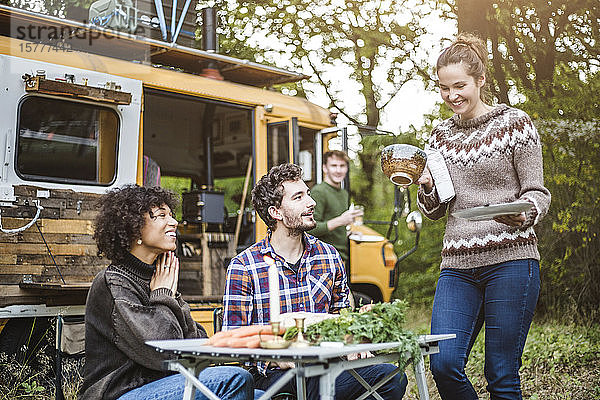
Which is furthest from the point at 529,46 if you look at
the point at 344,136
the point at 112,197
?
the point at 112,197

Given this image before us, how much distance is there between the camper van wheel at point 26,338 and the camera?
4723 mm

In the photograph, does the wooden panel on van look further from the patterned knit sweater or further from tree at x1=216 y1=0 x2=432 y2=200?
tree at x1=216 y1=0 x2=432 y2=200

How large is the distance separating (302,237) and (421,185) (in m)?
0.67

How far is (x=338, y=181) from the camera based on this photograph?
6719 mm

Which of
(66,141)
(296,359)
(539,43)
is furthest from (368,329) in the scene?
(539,43)

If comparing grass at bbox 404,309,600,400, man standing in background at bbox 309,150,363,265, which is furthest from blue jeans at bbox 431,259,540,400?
man standing in background at bbox 309,150,363,265

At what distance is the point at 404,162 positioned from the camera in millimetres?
2865

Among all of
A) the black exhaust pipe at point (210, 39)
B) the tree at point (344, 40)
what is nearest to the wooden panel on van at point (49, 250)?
the black exhaust pipe at point (210, 39)

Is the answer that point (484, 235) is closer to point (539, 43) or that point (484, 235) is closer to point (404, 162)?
point (404, 162)

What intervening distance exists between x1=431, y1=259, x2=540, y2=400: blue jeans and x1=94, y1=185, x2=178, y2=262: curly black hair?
135cm

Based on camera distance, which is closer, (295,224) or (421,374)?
(421,374)

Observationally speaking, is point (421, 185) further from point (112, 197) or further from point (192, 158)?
point (192, 158)

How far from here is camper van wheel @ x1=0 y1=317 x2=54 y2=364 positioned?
4.72 meters

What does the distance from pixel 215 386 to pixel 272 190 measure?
115 centimetres
